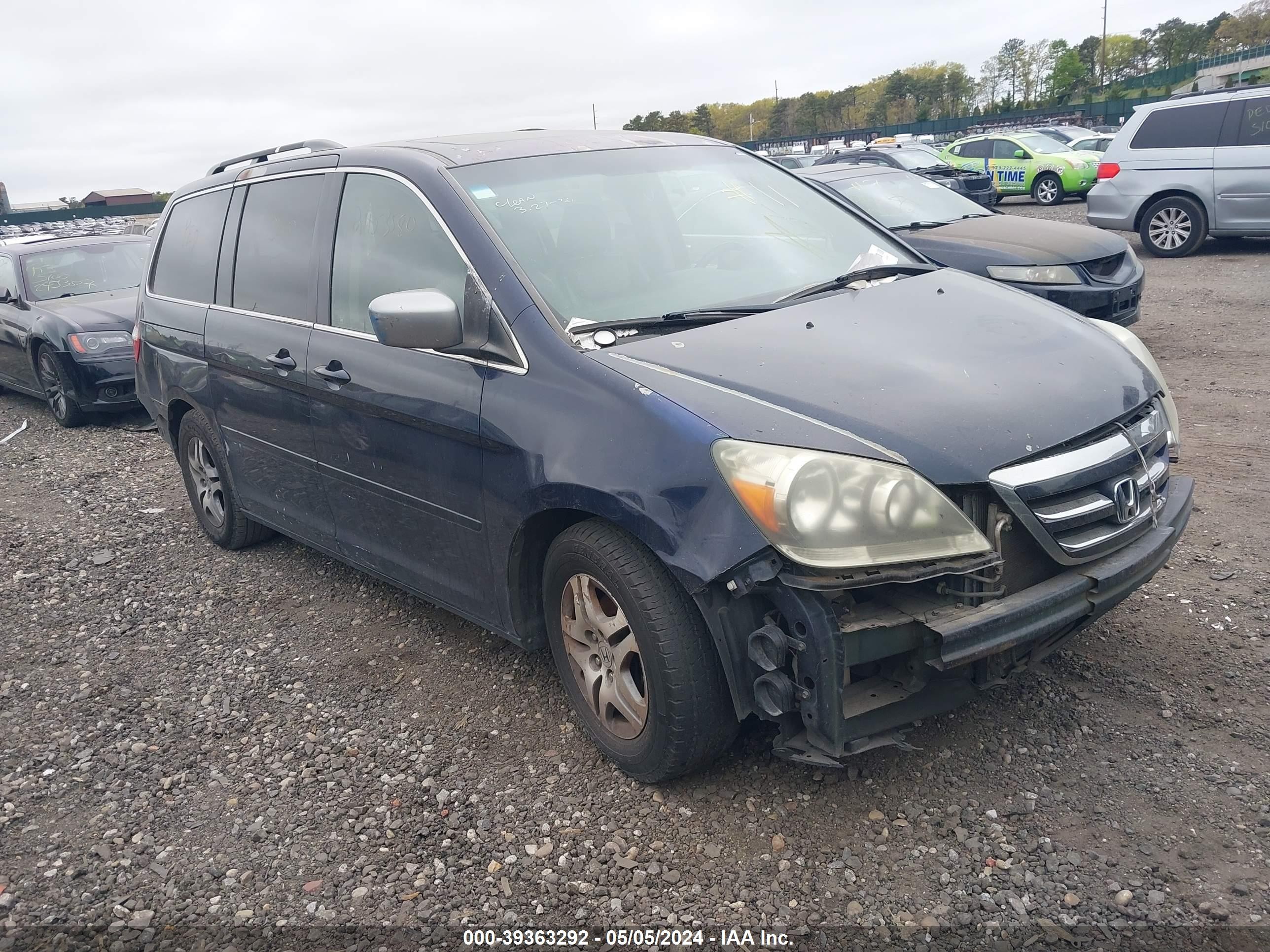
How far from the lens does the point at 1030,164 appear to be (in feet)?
70.8

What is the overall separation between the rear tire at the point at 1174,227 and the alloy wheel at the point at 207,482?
12.1 meters

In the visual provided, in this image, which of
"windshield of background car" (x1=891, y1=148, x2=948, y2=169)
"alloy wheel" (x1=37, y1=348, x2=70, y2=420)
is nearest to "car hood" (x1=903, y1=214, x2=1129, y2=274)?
"alloy wheel" (x1=37, y1=348, x2=70, y2=420)

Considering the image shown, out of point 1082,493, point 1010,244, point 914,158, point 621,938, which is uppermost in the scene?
point 914,158

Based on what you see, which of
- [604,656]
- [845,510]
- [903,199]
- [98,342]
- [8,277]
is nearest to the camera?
[845,510]

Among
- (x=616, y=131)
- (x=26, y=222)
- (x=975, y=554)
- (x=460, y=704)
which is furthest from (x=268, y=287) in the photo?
(x=26, y=222)

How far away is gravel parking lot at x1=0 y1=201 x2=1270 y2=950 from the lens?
101 inches

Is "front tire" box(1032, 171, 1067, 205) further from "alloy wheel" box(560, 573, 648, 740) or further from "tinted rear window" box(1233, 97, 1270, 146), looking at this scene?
"alloy wheel" box(560, 573, 648, 740)

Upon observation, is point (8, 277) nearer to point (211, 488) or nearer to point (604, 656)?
point (211, 488)

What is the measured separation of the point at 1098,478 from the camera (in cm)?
278

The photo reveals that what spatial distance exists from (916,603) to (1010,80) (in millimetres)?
112510

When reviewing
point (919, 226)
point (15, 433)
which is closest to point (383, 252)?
point (919, 226)

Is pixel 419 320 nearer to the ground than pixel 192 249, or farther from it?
nearer to the ground

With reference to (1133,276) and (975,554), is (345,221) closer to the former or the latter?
(975,554)

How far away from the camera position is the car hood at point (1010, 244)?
7590mm
